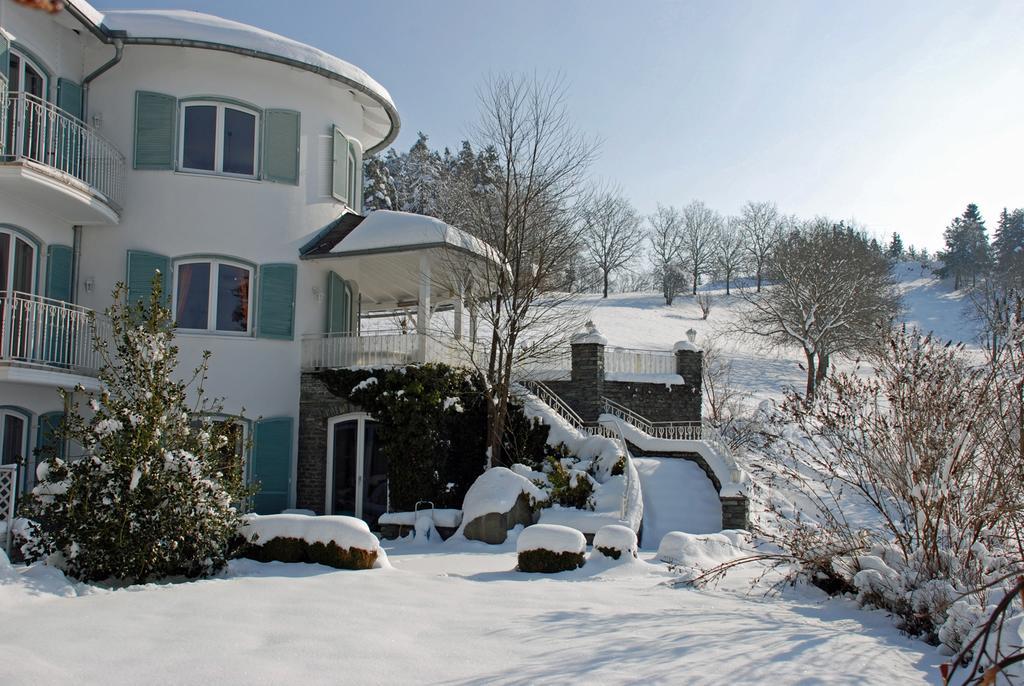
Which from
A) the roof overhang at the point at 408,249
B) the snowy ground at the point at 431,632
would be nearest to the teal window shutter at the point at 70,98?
the roof overhang at the point at 408,249

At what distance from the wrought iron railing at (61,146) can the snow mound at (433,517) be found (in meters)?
7.07

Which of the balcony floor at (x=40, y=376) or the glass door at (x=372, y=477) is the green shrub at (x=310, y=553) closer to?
the balcony floor at (x=40, y=376)

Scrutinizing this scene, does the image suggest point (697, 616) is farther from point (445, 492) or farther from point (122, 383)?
point (445, 492)

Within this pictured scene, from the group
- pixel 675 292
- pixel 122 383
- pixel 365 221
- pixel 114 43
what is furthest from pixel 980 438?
pixel 675 292

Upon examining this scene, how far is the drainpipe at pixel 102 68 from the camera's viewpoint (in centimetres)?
1503

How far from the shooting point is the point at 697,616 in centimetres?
759

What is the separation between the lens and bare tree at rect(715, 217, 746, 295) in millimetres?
68438

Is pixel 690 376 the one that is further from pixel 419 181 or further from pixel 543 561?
pixel 419 181

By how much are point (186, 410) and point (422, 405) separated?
21.1 ft

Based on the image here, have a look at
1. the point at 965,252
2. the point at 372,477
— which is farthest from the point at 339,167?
the point at 965,252

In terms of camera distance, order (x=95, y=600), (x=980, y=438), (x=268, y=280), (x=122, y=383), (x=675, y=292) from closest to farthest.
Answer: (x=95, y=600) < (x=980, y=438) < (x=122, y=383) < (x=268, y=280) < (x=675, y=292)

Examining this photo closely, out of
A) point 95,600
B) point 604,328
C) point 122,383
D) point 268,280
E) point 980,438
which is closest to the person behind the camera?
point 95,600

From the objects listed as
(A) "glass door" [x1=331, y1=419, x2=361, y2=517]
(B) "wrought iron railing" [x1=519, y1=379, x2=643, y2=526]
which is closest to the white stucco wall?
(A) "glass door" [x1=331, y1=419, x2=361, y2=517]

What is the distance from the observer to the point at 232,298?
15930 mm
